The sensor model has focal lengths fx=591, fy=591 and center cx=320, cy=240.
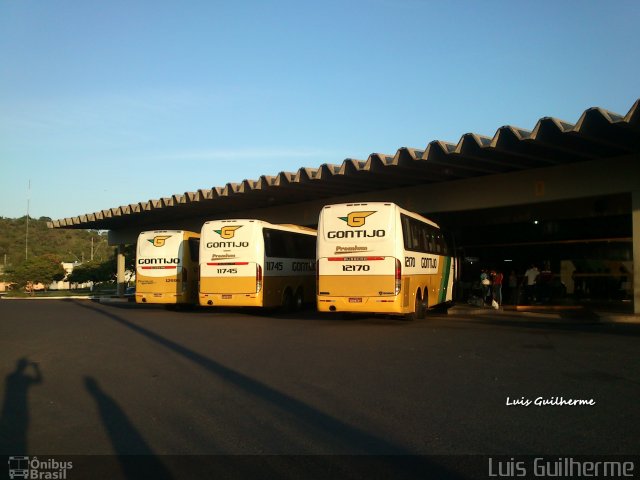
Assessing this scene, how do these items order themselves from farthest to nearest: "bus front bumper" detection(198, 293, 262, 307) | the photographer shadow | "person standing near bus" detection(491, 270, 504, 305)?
"person standing near bus" detection(491, 270, 504, 305) → "bus front bumper" detection(198, 293, 262, 307) → the photographer shadow

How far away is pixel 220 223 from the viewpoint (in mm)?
20375

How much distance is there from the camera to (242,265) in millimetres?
19875

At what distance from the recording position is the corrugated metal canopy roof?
48.0 feet

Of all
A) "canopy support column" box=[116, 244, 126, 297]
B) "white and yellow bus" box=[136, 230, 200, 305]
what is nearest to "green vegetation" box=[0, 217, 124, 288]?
"canopy support column" box=[116, 244, 126, 297]

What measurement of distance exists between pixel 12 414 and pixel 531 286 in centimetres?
2108

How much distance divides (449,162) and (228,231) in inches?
304

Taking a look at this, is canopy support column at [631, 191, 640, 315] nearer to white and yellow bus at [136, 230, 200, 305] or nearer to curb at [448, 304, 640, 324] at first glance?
curb at [448, 304, 640, 324]

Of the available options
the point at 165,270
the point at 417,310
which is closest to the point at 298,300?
the point at 165,270

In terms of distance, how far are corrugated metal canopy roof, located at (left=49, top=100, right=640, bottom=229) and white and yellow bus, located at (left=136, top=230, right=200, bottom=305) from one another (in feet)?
10.7

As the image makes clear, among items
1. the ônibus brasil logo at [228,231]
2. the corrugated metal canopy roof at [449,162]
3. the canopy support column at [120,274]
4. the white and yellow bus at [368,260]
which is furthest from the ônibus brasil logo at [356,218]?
the canopy support column at [120,274]

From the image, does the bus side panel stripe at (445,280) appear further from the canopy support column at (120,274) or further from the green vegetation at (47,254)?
the green vegetation at (47,254)

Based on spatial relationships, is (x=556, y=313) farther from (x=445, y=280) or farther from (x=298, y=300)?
(x=298, y=300)

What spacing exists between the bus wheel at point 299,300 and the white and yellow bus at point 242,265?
45.3 inches

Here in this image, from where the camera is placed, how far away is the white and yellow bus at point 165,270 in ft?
75.2
